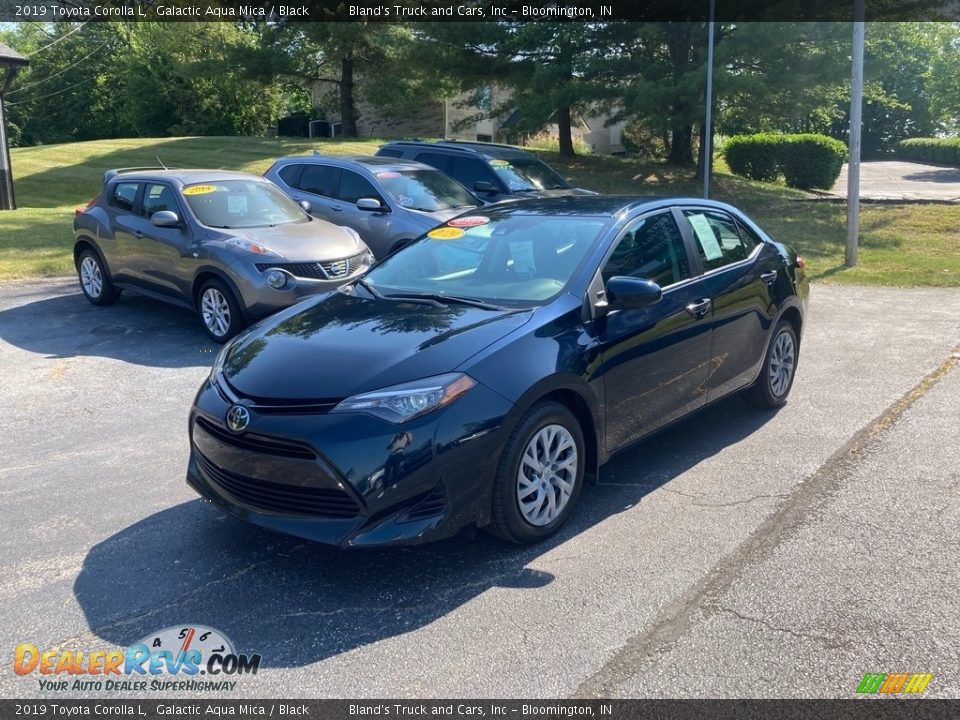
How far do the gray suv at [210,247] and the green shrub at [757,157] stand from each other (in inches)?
836

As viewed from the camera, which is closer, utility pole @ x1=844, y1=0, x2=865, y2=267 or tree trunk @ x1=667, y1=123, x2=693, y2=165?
utility pole @ x1=844, y1=0, x2=865, y2=267

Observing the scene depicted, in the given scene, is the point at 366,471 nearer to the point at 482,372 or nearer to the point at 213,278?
the point at 482,372

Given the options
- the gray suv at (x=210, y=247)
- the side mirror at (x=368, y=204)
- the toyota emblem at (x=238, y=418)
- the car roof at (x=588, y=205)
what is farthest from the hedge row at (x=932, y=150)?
the toyota emblem at (x=238, y=418)

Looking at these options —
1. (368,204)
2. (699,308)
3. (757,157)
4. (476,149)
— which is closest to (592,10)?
(757,157)

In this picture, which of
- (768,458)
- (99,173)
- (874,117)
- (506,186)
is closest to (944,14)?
(506,186)

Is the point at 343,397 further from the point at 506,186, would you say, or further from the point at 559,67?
the point at 559,67

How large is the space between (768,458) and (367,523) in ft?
9.57

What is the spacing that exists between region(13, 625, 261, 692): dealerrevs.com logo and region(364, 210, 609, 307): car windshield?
2.25m

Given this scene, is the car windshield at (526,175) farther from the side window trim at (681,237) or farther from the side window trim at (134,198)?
the side window trim at (681,237)

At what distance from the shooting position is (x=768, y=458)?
5750 millimetres

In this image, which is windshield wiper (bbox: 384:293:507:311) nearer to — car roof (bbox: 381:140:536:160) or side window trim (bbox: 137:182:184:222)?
side window trim (bbox: 137:182:184:222)

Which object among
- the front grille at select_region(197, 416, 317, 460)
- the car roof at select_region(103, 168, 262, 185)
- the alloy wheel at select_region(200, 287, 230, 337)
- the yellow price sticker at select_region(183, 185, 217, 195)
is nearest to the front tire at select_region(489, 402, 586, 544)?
the front grille at select_region(197, 416, 317, 460)

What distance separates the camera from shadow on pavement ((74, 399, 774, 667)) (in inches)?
148

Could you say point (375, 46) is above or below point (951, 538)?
above
